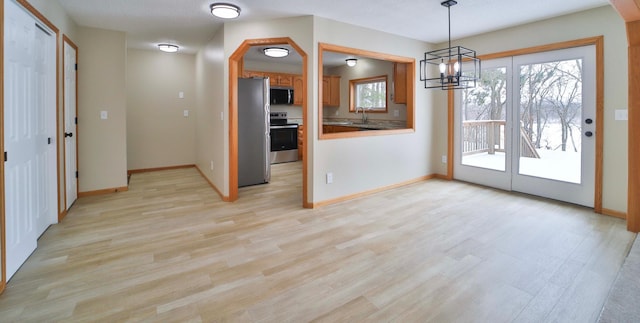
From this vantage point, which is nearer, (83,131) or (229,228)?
(229,228)

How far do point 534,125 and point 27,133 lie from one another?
5.53m

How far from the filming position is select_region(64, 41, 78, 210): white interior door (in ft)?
12.5

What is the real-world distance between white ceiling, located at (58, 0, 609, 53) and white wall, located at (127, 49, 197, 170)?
5.34 ft

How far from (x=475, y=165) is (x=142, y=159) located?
19.9 ft

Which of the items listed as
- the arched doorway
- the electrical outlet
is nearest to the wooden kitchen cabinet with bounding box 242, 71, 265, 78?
the arched doorway

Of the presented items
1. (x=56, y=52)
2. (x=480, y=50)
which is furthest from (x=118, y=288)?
(x=480, y=50)

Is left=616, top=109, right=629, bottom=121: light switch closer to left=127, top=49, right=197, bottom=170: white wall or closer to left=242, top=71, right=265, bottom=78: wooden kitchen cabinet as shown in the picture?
left=242, top=71, right=265, bottom=78: wooden kitchen cabinet

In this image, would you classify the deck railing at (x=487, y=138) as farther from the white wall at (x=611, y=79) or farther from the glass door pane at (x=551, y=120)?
the white wall at (x=611, y=79)

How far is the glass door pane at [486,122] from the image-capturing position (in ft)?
15.4

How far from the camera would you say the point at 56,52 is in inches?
133

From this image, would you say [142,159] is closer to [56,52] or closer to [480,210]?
[56,52]

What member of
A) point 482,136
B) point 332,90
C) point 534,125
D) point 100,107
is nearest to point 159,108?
point 100,107

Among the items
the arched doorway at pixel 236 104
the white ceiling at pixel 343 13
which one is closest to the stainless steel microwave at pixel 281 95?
the white ceiling at pixel 343 13

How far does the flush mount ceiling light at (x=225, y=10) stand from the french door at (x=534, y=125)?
3.62 m
